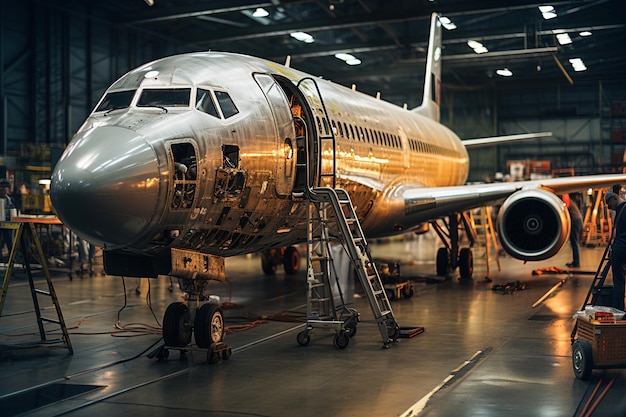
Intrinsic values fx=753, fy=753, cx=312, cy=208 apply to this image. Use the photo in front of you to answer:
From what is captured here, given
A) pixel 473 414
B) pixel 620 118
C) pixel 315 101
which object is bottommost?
pixel 473 414

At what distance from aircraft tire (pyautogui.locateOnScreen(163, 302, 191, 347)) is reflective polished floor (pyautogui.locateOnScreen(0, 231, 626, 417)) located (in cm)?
26

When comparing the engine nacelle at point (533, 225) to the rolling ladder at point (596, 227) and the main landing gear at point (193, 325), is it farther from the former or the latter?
the rolling ladder at point (596, 227)

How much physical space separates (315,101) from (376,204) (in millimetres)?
3402

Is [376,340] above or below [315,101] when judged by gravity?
below

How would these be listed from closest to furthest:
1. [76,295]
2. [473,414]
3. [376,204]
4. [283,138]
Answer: [473,414]
[283,138]
[376,204]
[76,295]

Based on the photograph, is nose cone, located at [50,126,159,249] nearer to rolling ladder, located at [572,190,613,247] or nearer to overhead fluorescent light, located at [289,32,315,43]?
overhead fluorescent light, located at [289,32,315,43]

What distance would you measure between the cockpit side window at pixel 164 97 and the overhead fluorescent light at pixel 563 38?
90.2ft

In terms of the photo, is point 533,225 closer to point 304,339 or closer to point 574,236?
point 304,339

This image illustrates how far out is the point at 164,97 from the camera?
9789 mm

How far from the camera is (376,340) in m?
11.1

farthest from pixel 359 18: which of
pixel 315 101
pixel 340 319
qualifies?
pixel 340 319

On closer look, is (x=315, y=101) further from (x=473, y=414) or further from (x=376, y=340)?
(x=473, y=414)

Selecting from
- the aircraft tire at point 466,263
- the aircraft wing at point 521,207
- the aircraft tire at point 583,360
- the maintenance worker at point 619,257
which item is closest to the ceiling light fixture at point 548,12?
the aircraft tire at point 466,263

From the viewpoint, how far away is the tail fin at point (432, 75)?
81.8 feet
